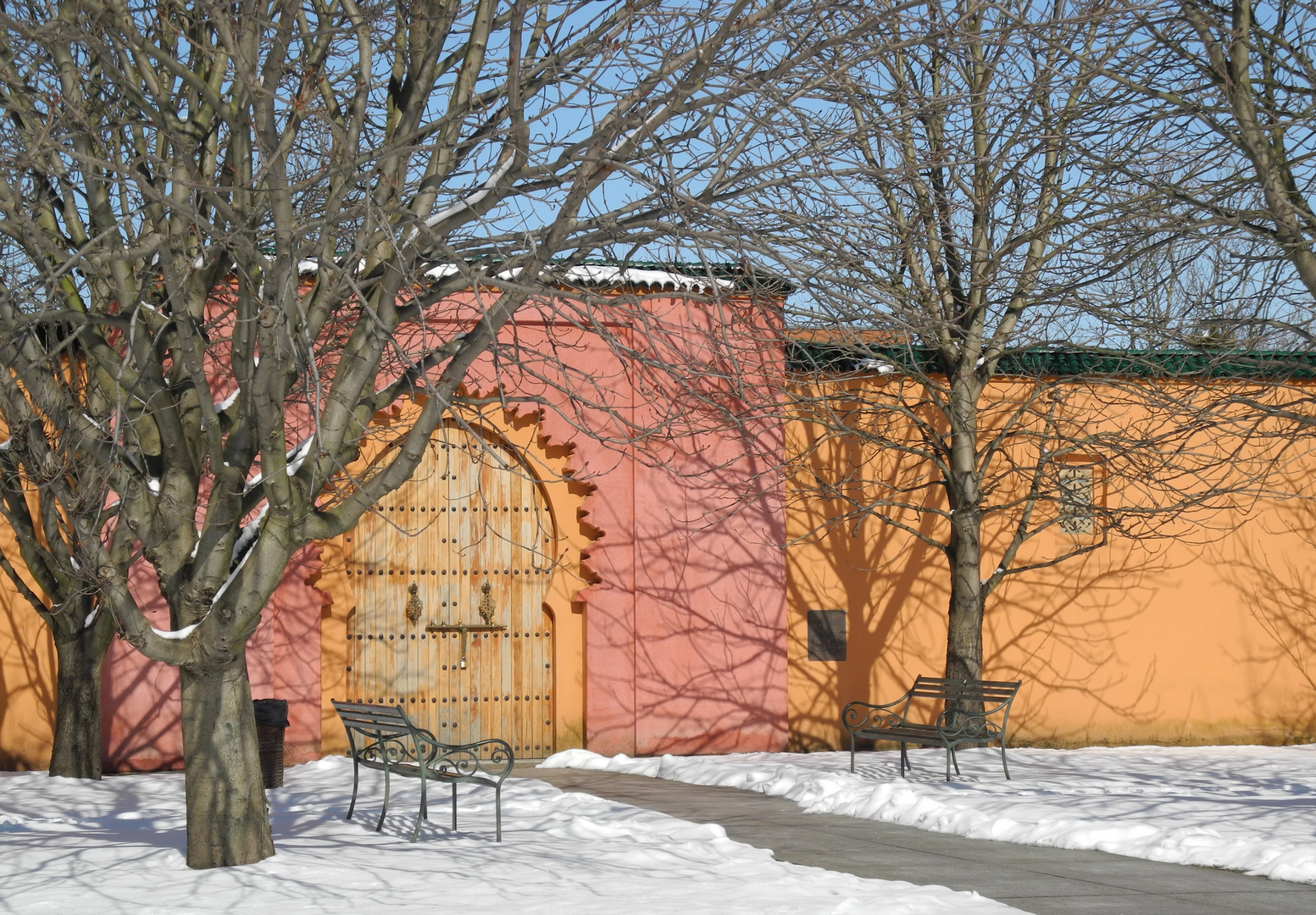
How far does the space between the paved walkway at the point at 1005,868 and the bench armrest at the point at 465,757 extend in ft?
4.05

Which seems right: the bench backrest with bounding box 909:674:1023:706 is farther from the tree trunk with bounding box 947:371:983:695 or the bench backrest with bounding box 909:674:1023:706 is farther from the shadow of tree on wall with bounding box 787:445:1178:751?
the shadow of tree on wall with bounding box 787:445:1178:751

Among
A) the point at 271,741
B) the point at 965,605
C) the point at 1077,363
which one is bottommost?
the point at 271,741

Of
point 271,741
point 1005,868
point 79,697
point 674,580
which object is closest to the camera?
point 1005,868

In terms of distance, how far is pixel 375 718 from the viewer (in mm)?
8062

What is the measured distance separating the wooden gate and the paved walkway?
9.83 ft

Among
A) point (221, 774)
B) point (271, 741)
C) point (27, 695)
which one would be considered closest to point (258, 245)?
point (221, 774)

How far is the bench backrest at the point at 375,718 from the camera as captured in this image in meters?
7.77

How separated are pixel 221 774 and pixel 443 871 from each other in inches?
45.2

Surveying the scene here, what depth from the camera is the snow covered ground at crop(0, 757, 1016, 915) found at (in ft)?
Result: 18.9

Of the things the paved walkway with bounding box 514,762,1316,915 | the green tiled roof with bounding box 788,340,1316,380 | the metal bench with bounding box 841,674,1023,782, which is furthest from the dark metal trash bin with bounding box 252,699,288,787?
the green tiled roof with bounding box 788,340,1316,380

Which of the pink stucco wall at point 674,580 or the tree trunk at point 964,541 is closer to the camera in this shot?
the tree trunk at point 964,541

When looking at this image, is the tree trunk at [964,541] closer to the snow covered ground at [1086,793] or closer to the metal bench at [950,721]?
the metal bench at [950,721]

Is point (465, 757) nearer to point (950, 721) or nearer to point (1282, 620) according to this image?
point (950, 721)

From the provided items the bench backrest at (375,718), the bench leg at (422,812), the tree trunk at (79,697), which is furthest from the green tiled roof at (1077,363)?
the tree trunk at (79,697)
